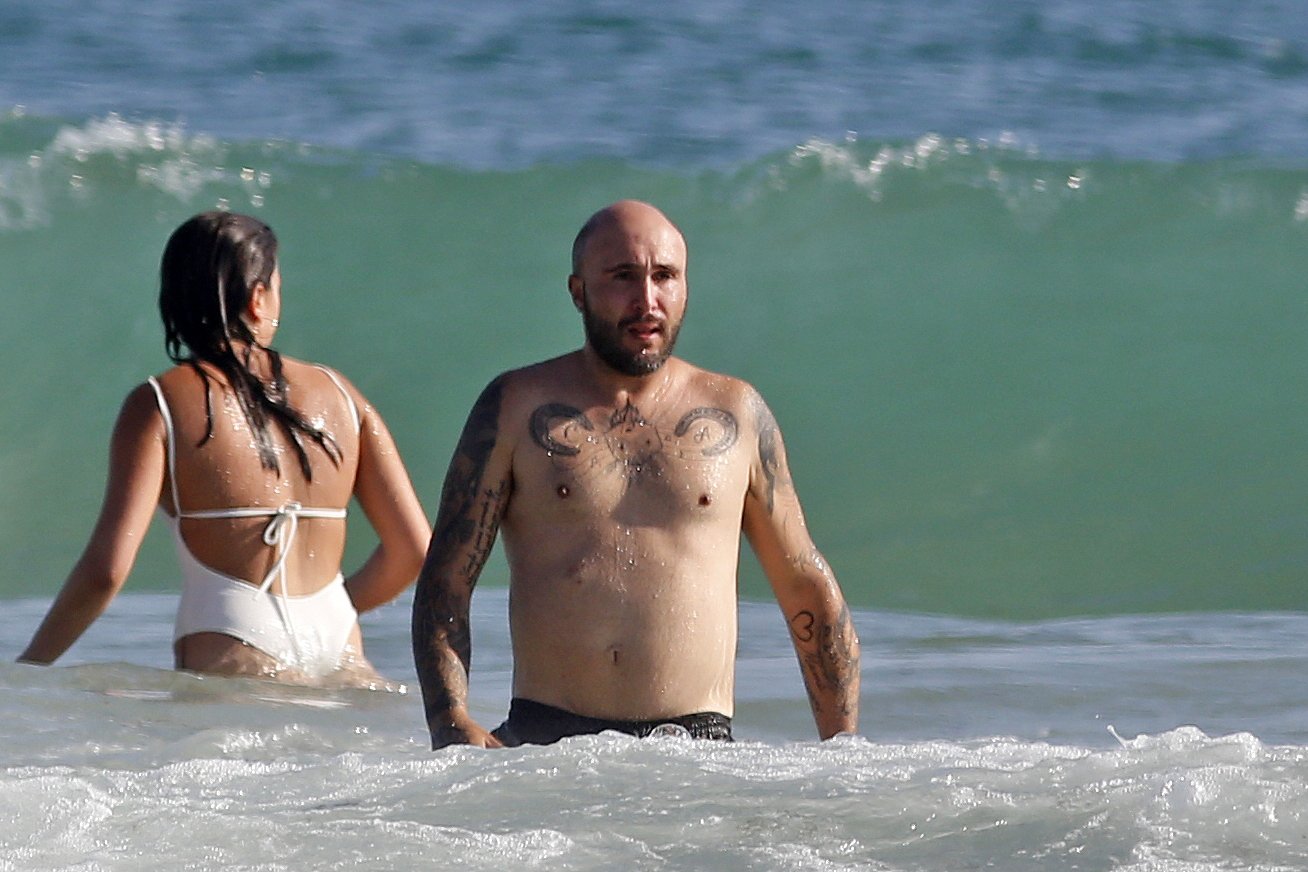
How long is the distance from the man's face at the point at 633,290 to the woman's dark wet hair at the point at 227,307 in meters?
1.18

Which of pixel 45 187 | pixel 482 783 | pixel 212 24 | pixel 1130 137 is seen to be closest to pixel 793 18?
pixel 1130 137

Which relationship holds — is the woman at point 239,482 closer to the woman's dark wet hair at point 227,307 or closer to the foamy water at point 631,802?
the woman's dark wet hair at point 227,307

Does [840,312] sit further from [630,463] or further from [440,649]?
[440,649]

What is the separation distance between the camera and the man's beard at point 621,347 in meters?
4.23

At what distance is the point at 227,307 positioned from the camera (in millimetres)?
5090

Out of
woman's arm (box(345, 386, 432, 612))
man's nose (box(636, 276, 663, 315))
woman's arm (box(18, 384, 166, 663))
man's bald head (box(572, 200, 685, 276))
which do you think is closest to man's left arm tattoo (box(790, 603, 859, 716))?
man's nose (box(636, 276, 663, 315))

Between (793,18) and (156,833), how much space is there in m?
13.0

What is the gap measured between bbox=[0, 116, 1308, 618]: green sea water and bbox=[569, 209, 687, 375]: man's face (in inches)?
226

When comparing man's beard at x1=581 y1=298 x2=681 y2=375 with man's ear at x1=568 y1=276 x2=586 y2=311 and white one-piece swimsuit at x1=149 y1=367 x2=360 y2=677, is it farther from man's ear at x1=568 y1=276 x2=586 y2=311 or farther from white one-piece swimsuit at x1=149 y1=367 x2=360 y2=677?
white one-piece swimsuit at x1=149 y1=367 x2=360 y2=677

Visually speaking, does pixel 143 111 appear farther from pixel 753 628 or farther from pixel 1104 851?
pixel 1104 851

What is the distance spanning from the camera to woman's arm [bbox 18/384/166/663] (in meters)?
5.01

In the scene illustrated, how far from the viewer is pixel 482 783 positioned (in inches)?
155

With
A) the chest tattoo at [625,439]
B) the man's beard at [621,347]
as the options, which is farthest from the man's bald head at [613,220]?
the chest tattoo at [625,439]

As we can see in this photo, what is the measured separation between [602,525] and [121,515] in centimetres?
141
